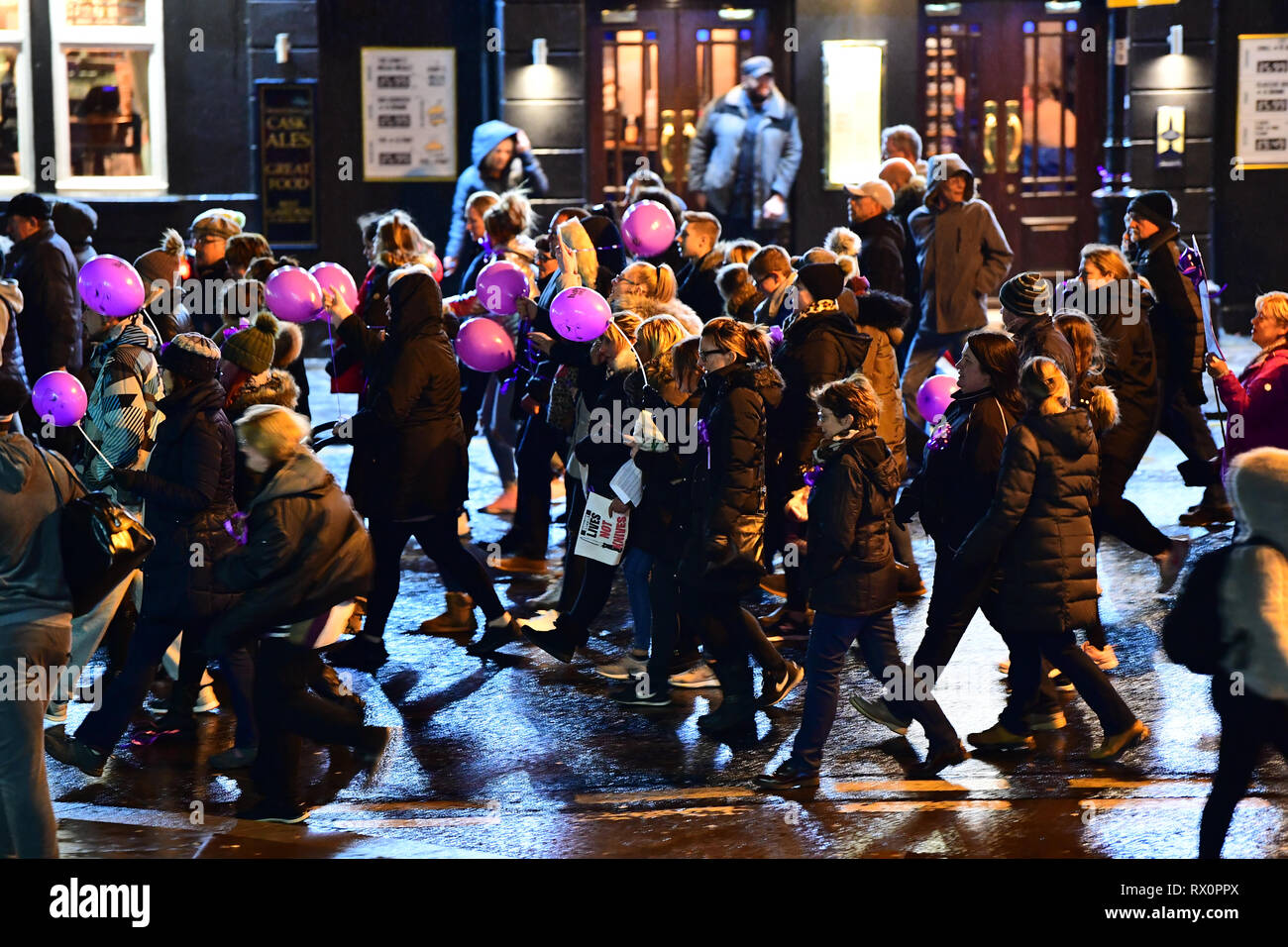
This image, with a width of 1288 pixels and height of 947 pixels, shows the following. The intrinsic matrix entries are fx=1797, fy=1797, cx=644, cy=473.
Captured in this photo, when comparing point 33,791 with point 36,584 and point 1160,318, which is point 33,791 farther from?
point 1160,318

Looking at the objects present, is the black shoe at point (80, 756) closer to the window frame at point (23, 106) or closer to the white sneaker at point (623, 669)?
the white sneaker at point (623, 669)

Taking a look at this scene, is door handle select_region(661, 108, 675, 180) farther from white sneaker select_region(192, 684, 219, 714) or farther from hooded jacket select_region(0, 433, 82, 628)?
hooded jacket select_region(0, 433, 82, 628)

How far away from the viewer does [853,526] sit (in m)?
6.81

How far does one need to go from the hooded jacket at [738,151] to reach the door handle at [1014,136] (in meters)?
2.82

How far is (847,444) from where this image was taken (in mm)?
6887

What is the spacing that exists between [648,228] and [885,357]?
213 cm

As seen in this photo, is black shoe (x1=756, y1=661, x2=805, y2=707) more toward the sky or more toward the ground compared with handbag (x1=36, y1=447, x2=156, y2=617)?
more toward the ground

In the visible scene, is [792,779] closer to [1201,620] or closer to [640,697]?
[640,697]

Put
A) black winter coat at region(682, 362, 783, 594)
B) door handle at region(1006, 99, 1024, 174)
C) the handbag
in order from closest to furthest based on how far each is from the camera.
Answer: the handbag → black winter coat at region(682, 362, 783, 594) → door handle at region(1006, 99, 1024, 174)

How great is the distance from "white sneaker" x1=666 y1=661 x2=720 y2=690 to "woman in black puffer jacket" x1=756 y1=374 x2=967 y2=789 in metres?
1.35

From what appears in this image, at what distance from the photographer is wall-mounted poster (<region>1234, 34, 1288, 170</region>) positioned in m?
17.8

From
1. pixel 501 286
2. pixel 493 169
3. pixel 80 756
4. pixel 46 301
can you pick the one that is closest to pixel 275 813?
pixel 80 756

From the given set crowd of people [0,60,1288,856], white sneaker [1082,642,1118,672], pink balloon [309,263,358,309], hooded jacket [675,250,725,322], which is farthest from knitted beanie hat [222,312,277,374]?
white sneaker [1082,642,1118,672]

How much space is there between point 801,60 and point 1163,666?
10.1 m
